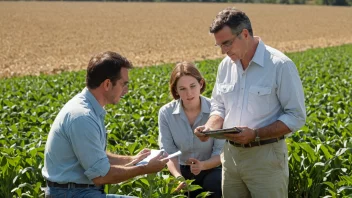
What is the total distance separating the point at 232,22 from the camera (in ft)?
15.4

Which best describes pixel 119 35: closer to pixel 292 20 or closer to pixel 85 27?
pixel 85 27

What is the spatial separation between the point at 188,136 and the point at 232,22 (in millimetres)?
1807

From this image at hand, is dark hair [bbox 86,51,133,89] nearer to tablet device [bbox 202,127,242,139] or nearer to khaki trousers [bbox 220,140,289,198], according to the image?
tablet device [bbox 202,127,242,139]

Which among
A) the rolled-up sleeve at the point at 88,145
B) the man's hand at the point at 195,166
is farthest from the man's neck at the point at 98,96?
the man's hand at the point at 195,166

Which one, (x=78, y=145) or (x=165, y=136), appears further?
(x=165, y=136)

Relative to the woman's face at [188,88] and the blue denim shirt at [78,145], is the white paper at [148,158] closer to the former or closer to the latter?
the blue denim shirt at [78,145]

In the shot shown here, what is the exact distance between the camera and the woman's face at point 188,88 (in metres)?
5.96

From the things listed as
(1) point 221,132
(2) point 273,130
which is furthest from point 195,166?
(2) point 273,130

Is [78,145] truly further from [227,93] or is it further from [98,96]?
[227,93]

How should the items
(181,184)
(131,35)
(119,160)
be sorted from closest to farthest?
(119,160)
(181,184)
(131,35)

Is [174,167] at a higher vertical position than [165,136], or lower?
lower

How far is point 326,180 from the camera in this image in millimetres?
6293

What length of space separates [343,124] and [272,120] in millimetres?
3712

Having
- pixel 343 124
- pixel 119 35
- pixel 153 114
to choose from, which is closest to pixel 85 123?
pixel 343 124
